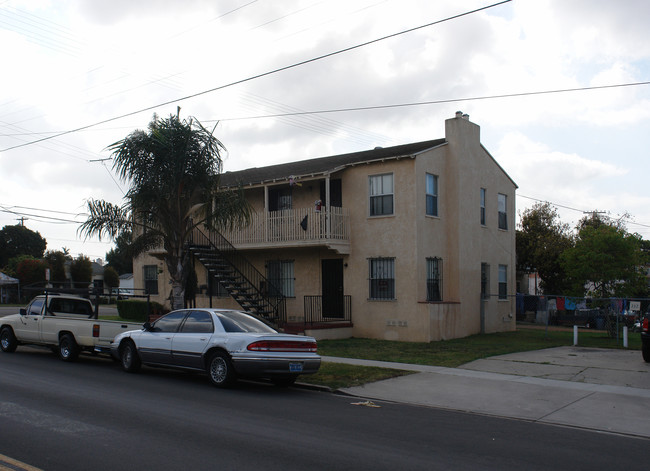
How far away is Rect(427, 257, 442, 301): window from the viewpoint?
2161 centimetres

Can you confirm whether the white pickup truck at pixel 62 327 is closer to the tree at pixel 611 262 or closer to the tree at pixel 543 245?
the tree at pixel 611 262

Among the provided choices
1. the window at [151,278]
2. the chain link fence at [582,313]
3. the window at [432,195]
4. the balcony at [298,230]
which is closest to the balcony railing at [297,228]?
the balcony at [298,230]

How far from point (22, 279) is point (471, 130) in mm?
41731

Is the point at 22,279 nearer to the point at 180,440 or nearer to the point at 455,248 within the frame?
the point at 455,248

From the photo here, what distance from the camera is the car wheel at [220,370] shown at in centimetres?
1138

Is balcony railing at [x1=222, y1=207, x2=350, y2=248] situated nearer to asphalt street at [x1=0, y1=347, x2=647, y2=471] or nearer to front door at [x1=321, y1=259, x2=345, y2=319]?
front door at [x1=321, y1=259, x2=345, y2=319]

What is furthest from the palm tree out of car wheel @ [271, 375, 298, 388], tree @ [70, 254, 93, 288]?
tree @ [70, 254, 93, 288]

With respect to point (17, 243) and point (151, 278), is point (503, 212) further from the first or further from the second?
point (17, 243)

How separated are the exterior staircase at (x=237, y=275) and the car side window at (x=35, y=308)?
256 inches

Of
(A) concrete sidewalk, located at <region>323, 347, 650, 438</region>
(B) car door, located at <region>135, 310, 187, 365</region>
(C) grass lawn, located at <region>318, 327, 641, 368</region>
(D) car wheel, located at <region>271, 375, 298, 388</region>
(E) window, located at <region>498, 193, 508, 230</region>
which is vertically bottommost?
(C) grass lawn, located at <region>318, 327, 641, 368</region>

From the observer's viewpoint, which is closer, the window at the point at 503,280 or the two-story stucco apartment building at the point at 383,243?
the two-story stucco apartment building at the point at 383,243

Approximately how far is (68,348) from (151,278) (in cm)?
1483

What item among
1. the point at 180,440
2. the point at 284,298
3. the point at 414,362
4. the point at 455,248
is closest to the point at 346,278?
the point at 284,298

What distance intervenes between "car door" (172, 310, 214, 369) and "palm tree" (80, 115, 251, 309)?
5884 millimetres
